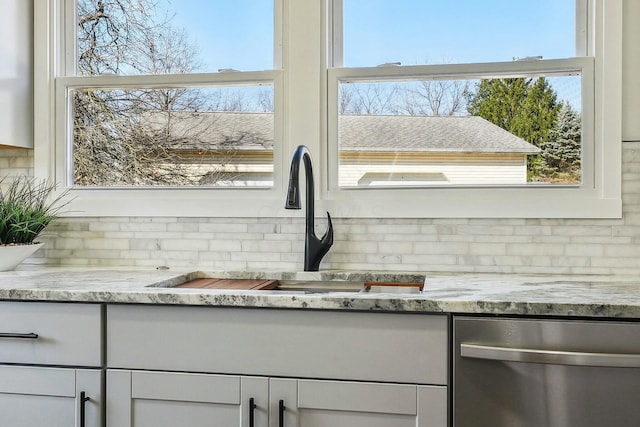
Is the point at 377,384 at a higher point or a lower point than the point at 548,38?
lower

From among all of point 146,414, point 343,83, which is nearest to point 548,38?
point 343,83

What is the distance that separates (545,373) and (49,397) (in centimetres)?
139

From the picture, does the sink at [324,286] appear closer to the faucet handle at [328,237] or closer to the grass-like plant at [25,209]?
the faucet handle at [328,237]

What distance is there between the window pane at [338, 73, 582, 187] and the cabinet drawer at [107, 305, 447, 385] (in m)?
0.82

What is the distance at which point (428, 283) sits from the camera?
1867mm

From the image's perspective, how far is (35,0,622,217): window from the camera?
214cm

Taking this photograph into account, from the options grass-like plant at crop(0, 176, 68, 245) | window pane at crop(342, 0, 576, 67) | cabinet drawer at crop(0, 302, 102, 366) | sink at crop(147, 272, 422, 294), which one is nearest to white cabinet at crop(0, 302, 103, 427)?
cabinet drawer at crop(0, 302, 102, 366)

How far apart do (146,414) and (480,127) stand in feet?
5.03

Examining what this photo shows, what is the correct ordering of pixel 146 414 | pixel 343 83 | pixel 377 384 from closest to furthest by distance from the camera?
pixel 377 384 → pixel 146 414 → pixel 343 83

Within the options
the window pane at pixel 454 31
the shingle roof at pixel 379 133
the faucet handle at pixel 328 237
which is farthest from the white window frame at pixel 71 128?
the window pane at pixel 454 31

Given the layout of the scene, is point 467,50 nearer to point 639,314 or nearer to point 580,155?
point 580,155

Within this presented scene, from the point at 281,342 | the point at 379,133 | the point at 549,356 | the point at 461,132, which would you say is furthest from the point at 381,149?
the point at 549,356

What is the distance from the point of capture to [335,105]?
2264mm

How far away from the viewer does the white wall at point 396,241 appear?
6.80 ft
